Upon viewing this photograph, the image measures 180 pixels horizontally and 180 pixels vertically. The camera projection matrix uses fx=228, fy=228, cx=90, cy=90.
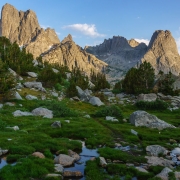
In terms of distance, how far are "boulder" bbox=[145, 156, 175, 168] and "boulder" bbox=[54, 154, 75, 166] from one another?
201 inches

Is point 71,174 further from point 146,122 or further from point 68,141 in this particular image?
point 146,122

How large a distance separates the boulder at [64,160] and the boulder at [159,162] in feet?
16.8

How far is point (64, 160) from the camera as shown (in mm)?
14500

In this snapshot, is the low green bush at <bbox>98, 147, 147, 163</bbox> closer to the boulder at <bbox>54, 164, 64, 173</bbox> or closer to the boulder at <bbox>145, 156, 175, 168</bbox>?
the boulder at <bbox>145, 156, 175, 168</bbox>

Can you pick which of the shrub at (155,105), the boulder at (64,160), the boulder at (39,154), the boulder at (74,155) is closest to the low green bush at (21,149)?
the boulder at (39,154)

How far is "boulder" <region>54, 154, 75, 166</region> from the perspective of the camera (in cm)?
1426

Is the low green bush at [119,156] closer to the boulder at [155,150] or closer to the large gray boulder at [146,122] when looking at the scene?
the boulder at [155,150]

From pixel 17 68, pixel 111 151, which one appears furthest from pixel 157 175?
pixel 17 68

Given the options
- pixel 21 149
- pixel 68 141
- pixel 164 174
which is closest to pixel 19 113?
pixel 68 141

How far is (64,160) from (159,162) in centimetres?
623

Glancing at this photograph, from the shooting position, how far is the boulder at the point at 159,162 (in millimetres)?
14703

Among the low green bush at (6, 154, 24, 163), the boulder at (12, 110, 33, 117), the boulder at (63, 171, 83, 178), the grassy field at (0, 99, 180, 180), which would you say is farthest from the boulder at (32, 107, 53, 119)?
the boulder at (63, 171, 83, 178)

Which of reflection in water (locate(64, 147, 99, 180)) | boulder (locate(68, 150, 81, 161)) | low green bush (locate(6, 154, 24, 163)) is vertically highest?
low green bush (locate(6, 154, 24, 163))

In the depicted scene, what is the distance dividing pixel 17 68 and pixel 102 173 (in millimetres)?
→ 50104
